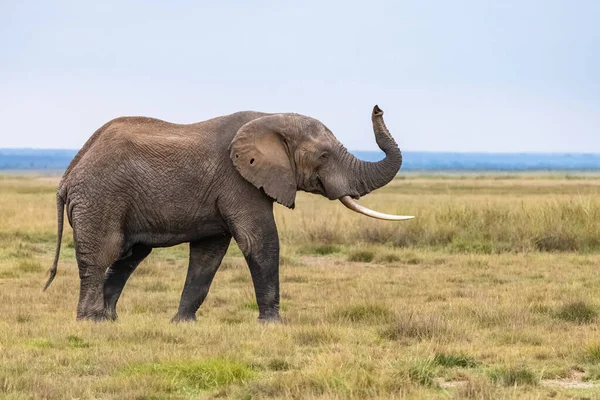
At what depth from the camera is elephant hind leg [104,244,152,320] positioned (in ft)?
39.1

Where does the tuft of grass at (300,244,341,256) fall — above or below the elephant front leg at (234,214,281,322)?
below

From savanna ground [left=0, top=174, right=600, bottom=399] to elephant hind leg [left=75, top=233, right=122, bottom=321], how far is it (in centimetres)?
27

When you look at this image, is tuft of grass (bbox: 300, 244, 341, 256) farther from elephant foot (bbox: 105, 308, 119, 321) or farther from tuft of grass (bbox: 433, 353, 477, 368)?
tuft of grass (bbox: 433, 353, 477, 368)

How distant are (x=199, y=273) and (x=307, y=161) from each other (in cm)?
173

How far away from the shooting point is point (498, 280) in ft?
52.6

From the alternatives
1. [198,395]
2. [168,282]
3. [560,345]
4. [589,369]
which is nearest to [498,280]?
[168,282]

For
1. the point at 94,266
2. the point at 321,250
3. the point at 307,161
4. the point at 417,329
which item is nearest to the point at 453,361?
the point at 417,329

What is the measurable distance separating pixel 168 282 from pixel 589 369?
819 cm

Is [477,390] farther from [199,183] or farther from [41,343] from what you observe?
[199,183]

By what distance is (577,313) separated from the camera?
38.3 feet

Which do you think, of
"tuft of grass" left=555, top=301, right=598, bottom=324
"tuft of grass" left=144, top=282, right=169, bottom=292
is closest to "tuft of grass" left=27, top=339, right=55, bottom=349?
"tuft of grass" left=144, top=282, right=169, bottom=292

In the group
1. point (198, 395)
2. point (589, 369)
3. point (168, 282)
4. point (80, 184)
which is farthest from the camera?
point (168, 282)

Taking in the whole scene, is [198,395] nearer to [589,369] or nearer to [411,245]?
[589,369]

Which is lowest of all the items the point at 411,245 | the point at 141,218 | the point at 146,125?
the point at 411,245
